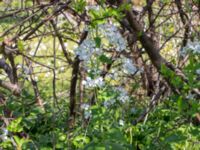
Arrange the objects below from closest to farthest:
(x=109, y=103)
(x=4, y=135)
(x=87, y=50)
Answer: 1. (x=87, y=50)
2. (x=109, y=103)
3. (x=4, y=135)

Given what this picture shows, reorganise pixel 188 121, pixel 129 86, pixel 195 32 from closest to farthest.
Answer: pixel 188 121
pixel 195 32
pixel 129 86

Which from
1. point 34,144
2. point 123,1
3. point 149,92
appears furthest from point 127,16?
point 149,92

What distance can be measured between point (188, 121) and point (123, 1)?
27.8 inches

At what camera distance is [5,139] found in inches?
96.3

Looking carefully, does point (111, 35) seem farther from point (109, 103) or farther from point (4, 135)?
point (4, 135)

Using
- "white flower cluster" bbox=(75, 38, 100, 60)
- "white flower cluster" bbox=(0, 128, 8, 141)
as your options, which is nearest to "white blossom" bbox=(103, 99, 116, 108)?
"white flower cluster" bbox=(75, 38, 100, 60)

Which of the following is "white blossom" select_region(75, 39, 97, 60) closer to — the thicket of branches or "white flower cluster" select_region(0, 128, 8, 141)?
the thicket of branches

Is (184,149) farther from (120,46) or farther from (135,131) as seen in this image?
(120,46)

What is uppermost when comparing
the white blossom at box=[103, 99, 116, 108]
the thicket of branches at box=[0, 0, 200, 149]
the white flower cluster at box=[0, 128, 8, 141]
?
the thicket of branches at box=[0, 0, 200, 149]

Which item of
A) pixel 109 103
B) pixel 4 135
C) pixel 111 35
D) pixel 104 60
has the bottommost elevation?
pixel 4 135

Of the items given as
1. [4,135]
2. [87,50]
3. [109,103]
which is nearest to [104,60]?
[87,50]

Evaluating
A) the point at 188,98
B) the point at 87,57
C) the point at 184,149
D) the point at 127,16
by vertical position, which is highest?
the point at 127,16

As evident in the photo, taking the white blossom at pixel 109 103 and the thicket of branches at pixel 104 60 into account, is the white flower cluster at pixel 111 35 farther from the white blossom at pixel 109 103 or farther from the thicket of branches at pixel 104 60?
the white blossom at pixel 109 103

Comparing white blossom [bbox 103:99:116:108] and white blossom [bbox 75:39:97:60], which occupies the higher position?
white blossom [bbox 75:39:97:60]
